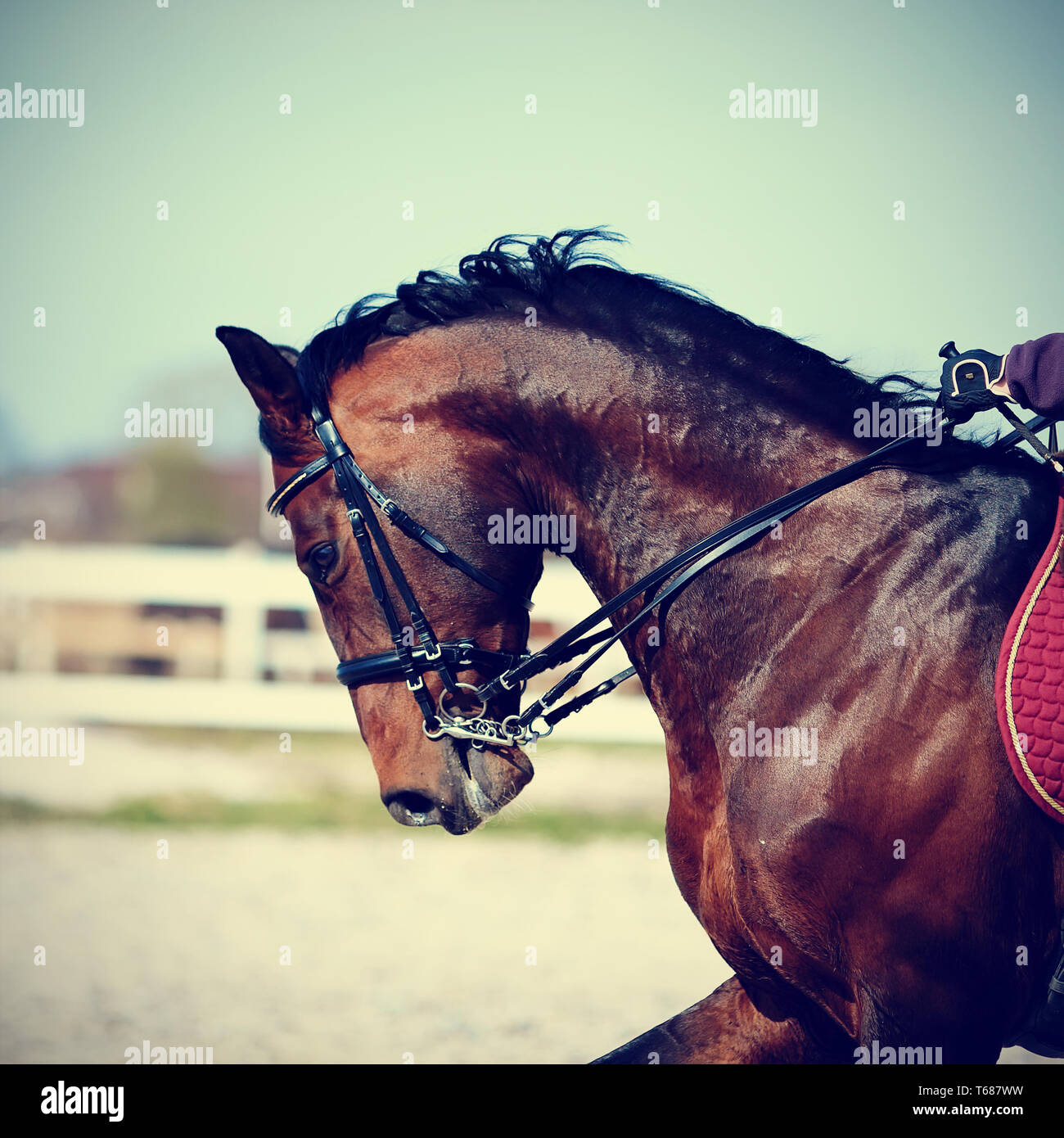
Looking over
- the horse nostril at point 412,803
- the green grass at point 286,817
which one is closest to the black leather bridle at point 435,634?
the horse nostril at point 412,803

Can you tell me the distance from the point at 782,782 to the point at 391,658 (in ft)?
3.00

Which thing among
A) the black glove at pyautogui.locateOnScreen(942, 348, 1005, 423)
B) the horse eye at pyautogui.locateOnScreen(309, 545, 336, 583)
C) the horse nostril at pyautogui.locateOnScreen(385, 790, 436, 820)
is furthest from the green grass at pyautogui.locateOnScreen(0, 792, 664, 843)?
the black glove at pyautogui.locateOnScreen(942, 348, 1005, 423)

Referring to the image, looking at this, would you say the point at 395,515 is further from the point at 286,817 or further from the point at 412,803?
the point at 286,817

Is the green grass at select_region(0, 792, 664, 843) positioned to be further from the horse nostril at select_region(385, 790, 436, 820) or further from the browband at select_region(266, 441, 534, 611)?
the browband at select_region(266, 441, 534, 611)

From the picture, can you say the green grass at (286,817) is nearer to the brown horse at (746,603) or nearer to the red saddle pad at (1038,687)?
the brown horse at (746,603)

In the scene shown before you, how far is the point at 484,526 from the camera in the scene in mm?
2291

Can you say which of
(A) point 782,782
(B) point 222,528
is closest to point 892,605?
(A) point 782,782

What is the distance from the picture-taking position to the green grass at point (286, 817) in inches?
291

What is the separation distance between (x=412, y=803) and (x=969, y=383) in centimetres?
160

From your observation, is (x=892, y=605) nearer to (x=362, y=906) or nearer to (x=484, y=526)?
(x=484, y=526)

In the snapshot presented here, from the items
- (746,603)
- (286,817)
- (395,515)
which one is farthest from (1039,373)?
(286,817)

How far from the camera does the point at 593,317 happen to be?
2.34 metres

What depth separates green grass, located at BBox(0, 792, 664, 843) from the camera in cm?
740

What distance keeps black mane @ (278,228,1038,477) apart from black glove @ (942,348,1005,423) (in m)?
0.07
